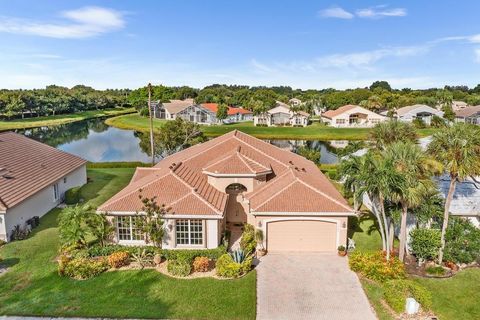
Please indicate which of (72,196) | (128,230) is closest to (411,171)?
(128,230)

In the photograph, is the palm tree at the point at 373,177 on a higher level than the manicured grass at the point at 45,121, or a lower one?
higher

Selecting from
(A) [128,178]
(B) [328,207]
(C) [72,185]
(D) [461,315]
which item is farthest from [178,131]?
(D) [461,315]

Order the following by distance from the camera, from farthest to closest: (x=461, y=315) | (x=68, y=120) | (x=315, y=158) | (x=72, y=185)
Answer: (x=68, y=120) → (x=315, y=158) → (x=72, y=185) → (x=461, y=315)

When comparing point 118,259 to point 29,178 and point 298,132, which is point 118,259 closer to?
point 29,178

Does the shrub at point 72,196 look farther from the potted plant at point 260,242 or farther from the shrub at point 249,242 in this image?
the potted plant at point 260,242

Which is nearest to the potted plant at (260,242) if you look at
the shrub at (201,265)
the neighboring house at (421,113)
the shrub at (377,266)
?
the shrub at (201,265)

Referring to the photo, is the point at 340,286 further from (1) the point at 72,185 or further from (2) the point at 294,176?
(1) the point at 72,185

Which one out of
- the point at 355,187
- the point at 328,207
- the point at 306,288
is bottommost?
the point at 306,288
